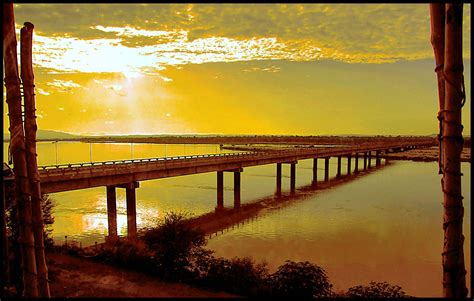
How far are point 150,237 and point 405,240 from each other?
75.5 feet

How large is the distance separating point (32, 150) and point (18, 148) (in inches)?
18.8

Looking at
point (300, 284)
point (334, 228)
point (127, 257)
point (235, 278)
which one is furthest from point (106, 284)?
point (334, 228)

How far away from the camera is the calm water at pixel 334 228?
83.5 feet

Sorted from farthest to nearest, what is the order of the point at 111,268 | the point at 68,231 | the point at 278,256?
the point at 68,231 < the point at 278,256 < the point at 111,268

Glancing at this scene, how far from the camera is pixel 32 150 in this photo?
530cm

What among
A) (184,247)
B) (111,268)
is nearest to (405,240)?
(184,247)

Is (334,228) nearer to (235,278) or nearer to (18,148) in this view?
(235,278)

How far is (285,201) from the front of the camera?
53.0 metres

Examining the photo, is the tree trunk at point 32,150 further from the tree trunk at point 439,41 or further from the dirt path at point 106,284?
the dirt path at point 106,284

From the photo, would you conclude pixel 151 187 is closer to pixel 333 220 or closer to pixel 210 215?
pixel 210 215

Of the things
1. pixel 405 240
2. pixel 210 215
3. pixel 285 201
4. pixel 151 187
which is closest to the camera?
pixel 405 240

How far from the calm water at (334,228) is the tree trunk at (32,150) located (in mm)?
20382

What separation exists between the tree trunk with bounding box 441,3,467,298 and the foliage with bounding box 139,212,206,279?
61.3 ft

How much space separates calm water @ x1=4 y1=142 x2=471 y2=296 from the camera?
25.4 m
